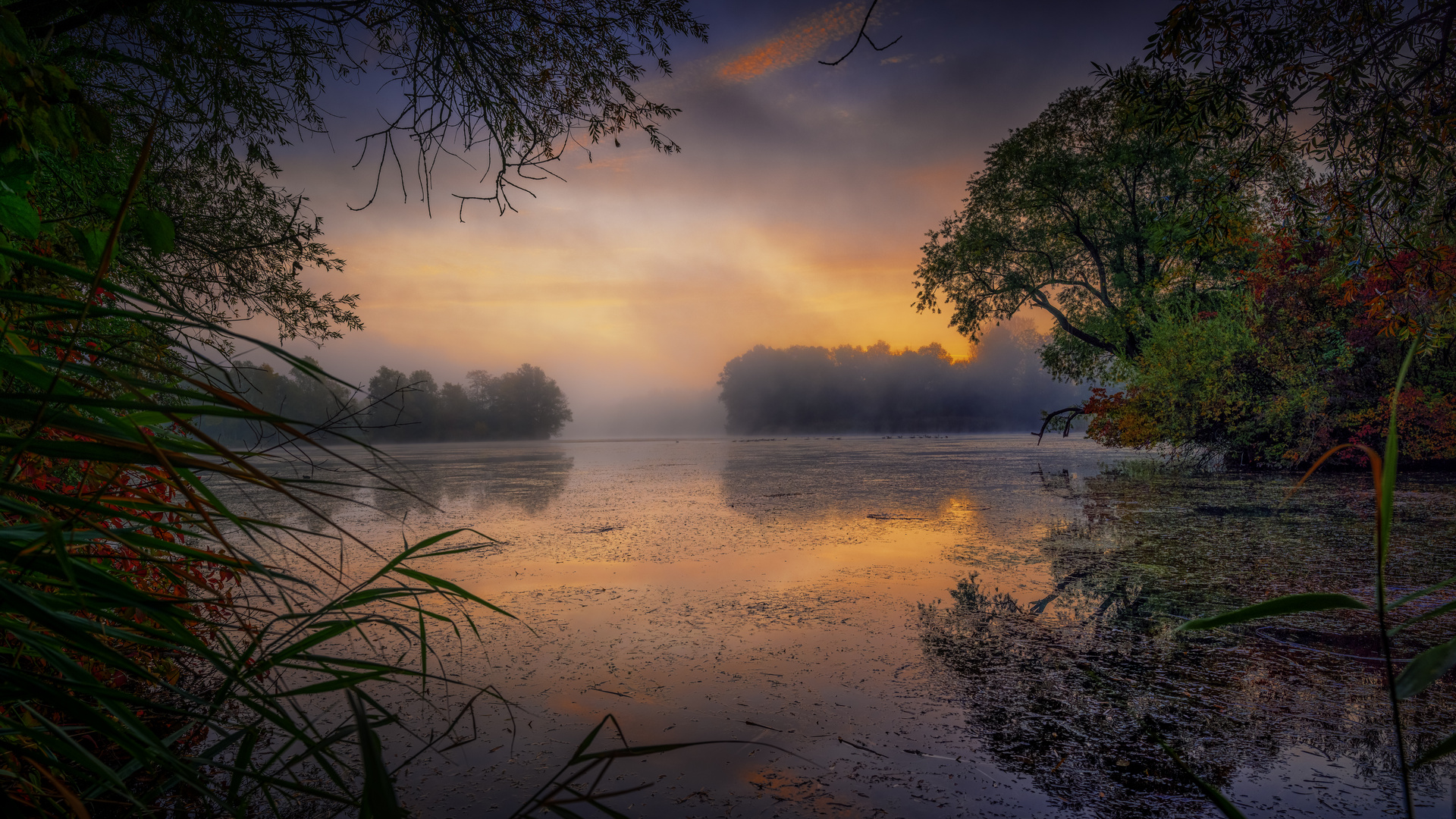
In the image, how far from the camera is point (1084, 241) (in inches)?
560

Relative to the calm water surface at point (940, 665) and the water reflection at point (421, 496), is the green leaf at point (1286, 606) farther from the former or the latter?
the water reflection at point (421, 496)

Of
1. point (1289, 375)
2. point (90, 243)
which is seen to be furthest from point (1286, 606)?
point (1289, 375)

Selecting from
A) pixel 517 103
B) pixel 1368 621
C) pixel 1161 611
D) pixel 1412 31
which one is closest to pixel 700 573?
pixel 1161 611

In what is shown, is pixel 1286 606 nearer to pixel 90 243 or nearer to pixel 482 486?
pixel 90 243

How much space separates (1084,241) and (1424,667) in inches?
621

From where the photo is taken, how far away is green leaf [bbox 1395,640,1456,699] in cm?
67

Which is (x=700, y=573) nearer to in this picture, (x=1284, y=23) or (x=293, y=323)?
(x=293, y=323)

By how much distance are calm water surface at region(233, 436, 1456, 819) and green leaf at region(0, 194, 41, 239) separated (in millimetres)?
810

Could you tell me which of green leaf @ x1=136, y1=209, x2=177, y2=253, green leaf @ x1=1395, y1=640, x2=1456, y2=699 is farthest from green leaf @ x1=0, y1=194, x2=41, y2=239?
green leaf @ x1=1395, y1=640, x2=1456, y2=699

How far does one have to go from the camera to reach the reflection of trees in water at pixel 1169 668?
204 centimetres

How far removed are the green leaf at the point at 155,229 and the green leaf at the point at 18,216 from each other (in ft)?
0.59

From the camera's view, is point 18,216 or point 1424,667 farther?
point 18,216

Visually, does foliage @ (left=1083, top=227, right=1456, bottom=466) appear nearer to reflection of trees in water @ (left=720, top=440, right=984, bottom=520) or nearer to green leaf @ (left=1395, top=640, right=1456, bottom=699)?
reflection of trees in water @ (left=720, top=440, right=984, bottom=520)

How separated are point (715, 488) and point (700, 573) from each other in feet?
18.6
